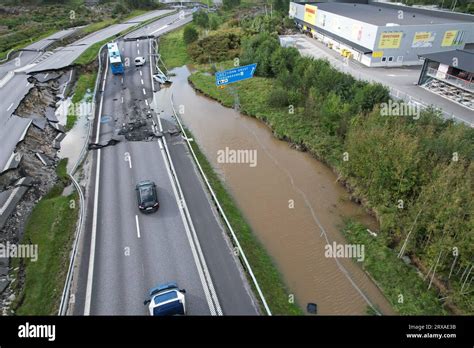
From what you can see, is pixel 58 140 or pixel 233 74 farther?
pixel 233 74

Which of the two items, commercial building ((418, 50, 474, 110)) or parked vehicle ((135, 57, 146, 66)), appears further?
parked vehicle ((135, 57, 146, 66))

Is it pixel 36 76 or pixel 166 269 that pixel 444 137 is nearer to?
pixel 166 269

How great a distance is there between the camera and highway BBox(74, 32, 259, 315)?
1667 cm

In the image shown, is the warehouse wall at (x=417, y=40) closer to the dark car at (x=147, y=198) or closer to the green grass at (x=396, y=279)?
the green grass at (x=396, y=279)

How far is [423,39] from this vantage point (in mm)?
48969

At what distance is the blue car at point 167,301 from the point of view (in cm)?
1489

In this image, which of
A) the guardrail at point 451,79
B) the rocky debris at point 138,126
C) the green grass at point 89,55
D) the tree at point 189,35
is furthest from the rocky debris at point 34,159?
the guardrail at point 451,79

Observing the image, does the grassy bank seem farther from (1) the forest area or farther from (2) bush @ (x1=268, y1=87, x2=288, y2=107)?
(2) bush @ (x1=268, y1=87, x2=288, y2=107)

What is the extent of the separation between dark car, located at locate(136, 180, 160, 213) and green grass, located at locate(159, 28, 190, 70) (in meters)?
38.9

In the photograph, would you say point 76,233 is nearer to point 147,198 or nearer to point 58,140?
point 147,198

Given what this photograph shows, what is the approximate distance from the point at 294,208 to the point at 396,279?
900cm

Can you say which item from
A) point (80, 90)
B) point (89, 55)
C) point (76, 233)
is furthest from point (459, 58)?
point (89, 55)

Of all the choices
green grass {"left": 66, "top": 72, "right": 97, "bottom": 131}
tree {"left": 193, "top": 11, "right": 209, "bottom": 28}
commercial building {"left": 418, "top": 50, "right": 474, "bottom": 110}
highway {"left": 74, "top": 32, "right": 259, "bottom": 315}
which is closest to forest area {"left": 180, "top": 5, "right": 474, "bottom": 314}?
highway {"left": 74, "top": 32, "right": 259, "bottom": 315}

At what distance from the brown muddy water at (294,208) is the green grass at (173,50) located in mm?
22945
